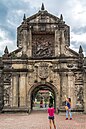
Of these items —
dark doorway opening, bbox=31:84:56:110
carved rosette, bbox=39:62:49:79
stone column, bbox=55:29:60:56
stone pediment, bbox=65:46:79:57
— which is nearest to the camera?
carved rosette, bbox=39:62:49:79

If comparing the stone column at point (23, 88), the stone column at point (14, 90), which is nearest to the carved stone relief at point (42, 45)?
the stone column at point (23, 88)

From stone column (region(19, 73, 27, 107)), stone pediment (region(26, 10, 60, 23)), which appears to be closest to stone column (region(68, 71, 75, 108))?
stone column (region(19, 73, 27, 107))

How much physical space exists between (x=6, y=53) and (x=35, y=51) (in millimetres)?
2508

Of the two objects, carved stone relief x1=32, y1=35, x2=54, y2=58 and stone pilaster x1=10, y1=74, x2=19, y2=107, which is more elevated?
carved stone relief x1=32, y1=35, x2=54, y2=58

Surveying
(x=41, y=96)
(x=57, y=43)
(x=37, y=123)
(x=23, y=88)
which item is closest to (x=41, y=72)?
(x=23, y=88)

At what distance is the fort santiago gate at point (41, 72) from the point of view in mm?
23812

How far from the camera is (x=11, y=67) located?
79.4 ft

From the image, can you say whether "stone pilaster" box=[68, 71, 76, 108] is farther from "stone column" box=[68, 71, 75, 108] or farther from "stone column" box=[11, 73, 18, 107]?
"stone column" box=[11, 73, 18, 107]

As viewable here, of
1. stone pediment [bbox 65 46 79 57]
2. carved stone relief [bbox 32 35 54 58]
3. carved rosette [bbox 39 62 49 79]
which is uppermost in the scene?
carved stone relief [bbox 32 35 54 58]

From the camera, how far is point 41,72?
2408 centimetres

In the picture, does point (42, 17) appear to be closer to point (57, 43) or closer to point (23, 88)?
point (57, 43)

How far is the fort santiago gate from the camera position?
78.1 ft

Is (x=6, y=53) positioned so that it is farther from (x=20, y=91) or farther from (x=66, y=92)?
(x=66, y=92)

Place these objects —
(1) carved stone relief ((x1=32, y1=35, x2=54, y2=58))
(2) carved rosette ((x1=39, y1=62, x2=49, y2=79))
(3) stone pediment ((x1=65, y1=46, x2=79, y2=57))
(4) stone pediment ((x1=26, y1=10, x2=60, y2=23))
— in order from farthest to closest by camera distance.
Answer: (4) stone pediment ((x1=26, y1=10, x2=60, y2=23)) → (1) carved stone relief ((x1=32, y1=35, x2=54, y2=58)) → (3) stone pediment ((x1=65, y1=46, x2=79, y2=57)) → (2) carved rosette ((x1=39, y1=62, x2=49, y2=79))
